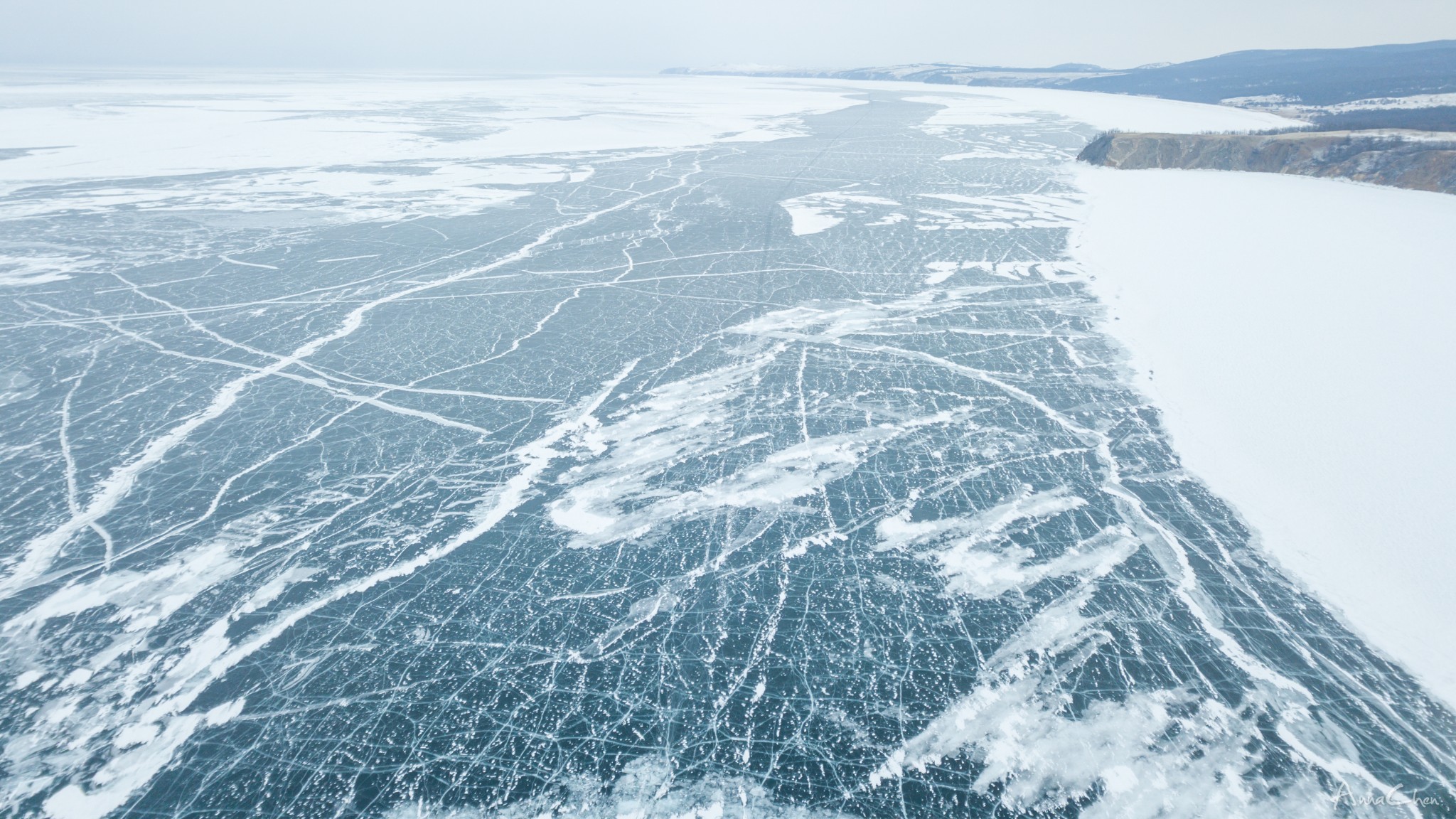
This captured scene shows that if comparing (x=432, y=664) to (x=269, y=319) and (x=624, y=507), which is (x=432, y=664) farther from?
(x=269, y=319)

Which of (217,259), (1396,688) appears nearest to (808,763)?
Result: (1396,688)

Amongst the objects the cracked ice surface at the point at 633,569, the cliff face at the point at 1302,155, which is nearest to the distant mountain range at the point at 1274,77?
the cliff face at the point at 1302,155

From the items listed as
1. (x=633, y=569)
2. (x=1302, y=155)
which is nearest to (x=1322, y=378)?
(x=633, y=569)

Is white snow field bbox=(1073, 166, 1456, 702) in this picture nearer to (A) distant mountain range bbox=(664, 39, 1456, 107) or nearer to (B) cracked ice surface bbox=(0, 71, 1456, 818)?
(B) cracked ice surface bbox=(0, 71, 1456, 818)

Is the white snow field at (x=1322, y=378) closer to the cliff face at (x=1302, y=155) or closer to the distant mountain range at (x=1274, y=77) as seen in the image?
the cliff face at (x=1302, y=155)

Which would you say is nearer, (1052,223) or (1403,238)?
(1403,238)

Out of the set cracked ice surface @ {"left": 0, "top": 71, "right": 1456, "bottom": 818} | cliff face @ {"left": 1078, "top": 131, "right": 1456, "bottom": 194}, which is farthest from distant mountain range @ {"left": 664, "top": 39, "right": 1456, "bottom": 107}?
cracked ice surface @ {"left": 0, "top": 71, "right": 1456, "bottom": 818}

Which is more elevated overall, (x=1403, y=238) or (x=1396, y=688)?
(x=1403, y=238)
